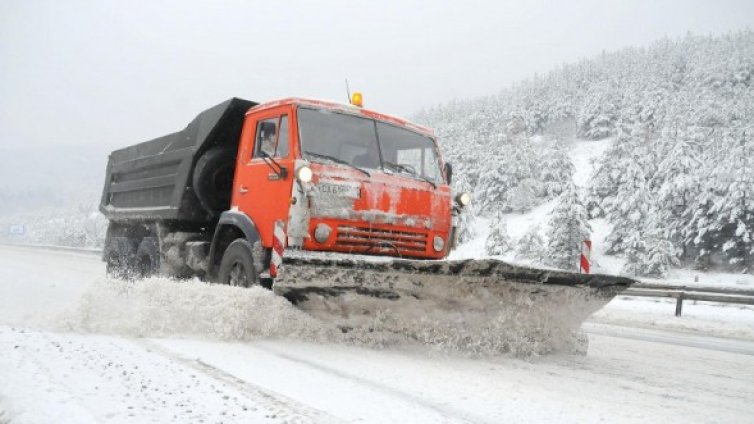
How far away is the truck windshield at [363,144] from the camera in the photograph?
5621 millimetres

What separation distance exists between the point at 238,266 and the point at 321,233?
4.07 ft

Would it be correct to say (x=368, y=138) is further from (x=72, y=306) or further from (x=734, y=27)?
(x=734, y=27)

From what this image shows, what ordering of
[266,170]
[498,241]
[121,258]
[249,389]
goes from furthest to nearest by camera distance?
[498,241]
[121,258]
[266,170]
[249,389]

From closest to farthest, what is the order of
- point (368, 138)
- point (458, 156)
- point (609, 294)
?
point (609, 294) → point (368, 138) → point (458, 156)

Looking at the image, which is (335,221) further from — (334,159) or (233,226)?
(233,226)

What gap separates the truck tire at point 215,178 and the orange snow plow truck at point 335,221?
13 millimetres

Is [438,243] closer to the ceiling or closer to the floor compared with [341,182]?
closer to the floor

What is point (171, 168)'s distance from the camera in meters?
7.96

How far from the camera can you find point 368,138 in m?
6.01

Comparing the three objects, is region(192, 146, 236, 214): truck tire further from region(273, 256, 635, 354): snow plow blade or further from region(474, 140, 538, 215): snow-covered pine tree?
region(474, 140, 538, 215): snow-covered pine tree

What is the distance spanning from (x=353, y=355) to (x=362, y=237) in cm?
128

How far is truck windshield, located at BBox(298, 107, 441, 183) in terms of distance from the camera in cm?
562

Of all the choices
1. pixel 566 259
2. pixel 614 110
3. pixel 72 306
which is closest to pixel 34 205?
pixel 614 110

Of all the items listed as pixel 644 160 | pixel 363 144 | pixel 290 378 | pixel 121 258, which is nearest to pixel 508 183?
pixel 644 160
